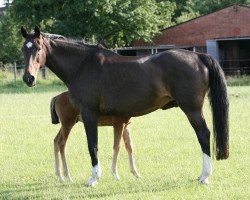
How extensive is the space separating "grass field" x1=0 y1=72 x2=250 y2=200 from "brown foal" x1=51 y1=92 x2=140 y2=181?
0.69ft

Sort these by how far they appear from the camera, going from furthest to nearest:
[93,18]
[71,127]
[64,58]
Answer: [93,18], [71,127], [64,58]

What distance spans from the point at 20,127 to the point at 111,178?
301 inches

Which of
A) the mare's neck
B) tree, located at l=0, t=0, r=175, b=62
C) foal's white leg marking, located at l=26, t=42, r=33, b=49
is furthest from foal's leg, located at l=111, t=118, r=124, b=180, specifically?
tree, located at l=0, t=0, r=175, b=62

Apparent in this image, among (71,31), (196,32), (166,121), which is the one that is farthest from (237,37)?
(166,121)

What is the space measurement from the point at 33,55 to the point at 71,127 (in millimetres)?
1701

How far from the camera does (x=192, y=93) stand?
26.3ft

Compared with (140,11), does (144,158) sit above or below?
below

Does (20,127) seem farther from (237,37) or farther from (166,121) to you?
(237,37)

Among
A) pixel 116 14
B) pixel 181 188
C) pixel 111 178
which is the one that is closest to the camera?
pixel 181 188

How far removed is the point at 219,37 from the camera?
137ft

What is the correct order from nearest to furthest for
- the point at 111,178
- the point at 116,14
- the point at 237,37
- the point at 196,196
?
the point at 196,196 → the point at 111,178 → the point at 237,37 → the point at 116,14

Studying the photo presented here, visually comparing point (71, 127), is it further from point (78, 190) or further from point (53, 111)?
point (78, 190)

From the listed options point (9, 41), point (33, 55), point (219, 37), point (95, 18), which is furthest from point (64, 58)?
point (9, 41)

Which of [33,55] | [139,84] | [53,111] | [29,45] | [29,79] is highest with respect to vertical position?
[29,45]
